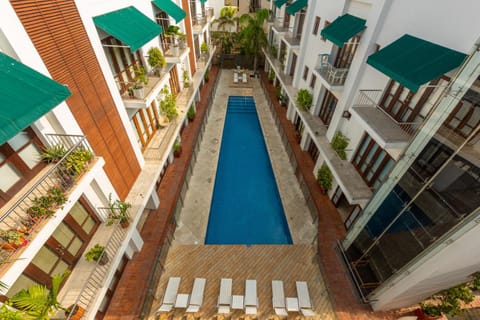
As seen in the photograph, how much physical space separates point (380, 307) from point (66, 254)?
13.8 metres

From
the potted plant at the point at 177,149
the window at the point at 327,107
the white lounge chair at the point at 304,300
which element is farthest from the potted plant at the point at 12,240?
the window at the point at 327,107

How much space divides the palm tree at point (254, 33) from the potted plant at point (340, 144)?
24465 millimetres

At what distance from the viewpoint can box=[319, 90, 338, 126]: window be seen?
15.5 metres

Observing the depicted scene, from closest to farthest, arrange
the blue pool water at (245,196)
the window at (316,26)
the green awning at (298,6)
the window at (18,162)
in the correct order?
the window at (18,162)
the blue pool water at (245,196)
the window at (316,26)
the green awning at (298,6)

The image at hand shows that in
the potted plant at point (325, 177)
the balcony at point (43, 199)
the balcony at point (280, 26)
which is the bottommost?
the potted plant at point (325, 177)

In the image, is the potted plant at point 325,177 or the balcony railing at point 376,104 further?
the potted plant at point 325,177

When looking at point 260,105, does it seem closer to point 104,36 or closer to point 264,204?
point 264,204

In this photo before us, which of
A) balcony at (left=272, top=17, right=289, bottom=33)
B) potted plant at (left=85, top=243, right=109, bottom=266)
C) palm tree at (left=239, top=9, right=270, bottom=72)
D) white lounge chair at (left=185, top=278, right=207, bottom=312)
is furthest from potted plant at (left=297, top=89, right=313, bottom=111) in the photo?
palm tree at (left=239, top=9, right=270, bottom=72)

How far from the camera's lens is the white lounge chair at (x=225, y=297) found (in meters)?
10.9

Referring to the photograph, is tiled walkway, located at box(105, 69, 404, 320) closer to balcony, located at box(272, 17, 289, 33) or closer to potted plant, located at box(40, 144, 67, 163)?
potted plant, located at box(40, 144, 67, 163)

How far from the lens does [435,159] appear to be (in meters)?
6.98

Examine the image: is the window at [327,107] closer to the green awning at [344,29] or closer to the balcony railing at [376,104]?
the balcony railing at [376,104]

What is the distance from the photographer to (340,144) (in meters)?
13.6

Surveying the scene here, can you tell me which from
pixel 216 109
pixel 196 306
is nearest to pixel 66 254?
pixel 196 306
